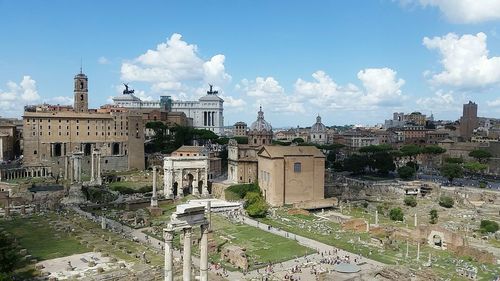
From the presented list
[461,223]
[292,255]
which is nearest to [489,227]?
[461,223]

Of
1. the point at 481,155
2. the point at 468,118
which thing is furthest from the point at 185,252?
the point at 468,118

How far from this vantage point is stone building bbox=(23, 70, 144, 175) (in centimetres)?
6988

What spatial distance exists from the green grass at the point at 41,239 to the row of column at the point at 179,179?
16532mm

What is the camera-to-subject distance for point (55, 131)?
71.8 metres

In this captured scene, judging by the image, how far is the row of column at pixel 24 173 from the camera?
211 feet

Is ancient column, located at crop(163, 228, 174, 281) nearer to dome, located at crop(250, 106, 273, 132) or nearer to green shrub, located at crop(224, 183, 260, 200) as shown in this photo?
green shrub, located at crop(224, 183, 260, 200)

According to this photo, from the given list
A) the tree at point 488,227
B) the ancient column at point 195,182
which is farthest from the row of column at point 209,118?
the tree at point 488,227

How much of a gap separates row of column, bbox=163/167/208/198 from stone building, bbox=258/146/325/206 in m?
7.89

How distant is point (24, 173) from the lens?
66.9 metres

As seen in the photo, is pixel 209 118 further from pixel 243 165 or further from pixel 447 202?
pixel 447 202

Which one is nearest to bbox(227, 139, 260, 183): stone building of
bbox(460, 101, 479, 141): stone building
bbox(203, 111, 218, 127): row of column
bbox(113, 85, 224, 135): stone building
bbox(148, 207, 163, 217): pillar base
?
bbox(148, 207, 163, 217): pillar base

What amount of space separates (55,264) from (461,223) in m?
38.3

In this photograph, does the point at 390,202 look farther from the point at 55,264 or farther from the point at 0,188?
the point at 0,188

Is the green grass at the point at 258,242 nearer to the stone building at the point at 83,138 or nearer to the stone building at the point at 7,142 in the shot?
the stone building at the point at 83,138
